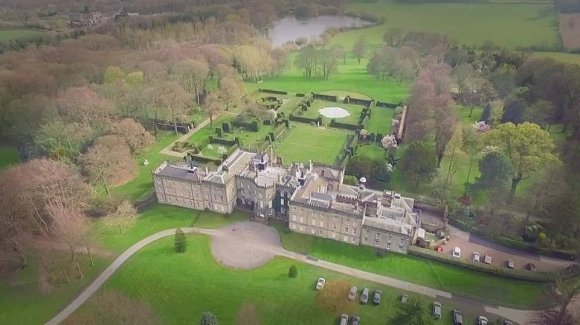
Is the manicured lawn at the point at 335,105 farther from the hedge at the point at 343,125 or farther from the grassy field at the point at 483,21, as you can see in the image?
the grassy field at the point at 483,21

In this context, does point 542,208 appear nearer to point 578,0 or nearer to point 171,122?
point 171,122

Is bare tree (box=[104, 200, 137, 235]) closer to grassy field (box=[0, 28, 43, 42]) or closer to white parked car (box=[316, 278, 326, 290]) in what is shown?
white parked car (box=[316, 278, 326, 290])

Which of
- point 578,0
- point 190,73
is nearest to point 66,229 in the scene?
point 190,73

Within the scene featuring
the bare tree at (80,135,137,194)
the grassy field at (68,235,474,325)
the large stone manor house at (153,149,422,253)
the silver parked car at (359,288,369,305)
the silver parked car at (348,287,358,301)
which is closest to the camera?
the grassy field at (68,235,474,325)

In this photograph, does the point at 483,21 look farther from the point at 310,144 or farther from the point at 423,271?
the point at 423,271

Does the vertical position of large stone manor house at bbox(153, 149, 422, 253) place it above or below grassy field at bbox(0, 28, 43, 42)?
below

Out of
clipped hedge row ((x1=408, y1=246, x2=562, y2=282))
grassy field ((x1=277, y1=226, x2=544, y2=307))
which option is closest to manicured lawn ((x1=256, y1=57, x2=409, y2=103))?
clipped hedge row ((x1=408, y1=246, x2=562, y2=282))

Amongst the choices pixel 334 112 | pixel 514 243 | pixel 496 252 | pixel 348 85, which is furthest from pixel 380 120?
pixel 496 252
